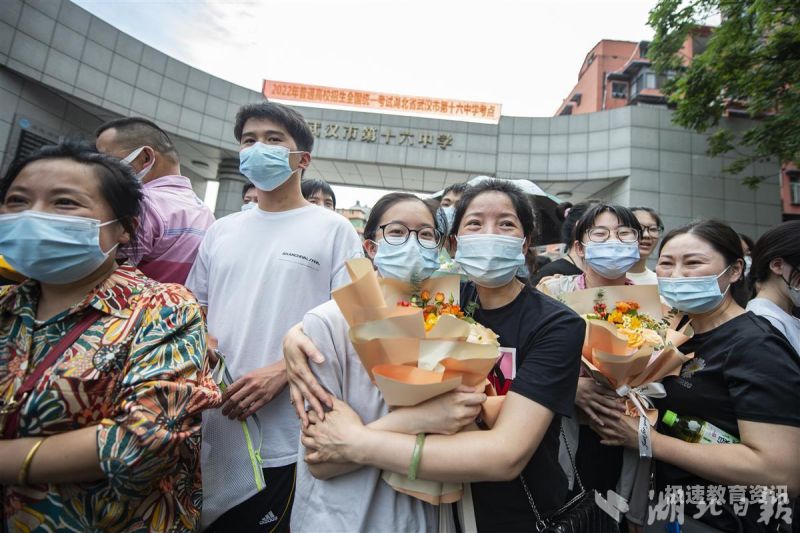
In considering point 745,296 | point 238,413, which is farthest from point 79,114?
point 745,296

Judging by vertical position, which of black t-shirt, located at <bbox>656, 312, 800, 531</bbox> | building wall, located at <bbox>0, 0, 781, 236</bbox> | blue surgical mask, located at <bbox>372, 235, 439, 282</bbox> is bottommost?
black t-shirt, located at <bbox>656, 312, 800, 531</bbox>

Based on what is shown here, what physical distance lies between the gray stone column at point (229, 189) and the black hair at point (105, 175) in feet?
34.7

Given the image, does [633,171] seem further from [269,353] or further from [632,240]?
[269,353]

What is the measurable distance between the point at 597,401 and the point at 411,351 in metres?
1.23

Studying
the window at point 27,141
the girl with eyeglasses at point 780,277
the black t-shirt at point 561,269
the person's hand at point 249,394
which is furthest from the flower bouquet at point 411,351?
the window at point 27,141

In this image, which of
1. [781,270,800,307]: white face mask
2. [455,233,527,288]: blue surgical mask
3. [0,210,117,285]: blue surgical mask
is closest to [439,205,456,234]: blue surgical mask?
[455,233,527,288]: blue surgical mask

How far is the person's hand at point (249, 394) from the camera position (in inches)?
68.9

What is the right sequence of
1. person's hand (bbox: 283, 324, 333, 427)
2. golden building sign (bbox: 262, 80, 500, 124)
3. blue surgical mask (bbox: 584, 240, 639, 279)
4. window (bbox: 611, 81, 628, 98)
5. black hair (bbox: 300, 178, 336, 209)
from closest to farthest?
person's hand (bbox: 283, 324, 333, 427) → blue surgical mask (bbox: 584, 240, 639, 279) → black hair (bbox: 300, 178, 336, 209) → golden building sign (bbox: 262, 80, 500, 124) → window (bbox: 611, 81, 628, 98)

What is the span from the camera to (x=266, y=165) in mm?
2238

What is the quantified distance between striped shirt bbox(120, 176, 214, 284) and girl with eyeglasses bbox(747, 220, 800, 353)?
3.50m

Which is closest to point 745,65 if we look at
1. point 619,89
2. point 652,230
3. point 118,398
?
point 652,230

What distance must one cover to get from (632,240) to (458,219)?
1.42 meters

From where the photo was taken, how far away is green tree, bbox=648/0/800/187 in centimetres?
726

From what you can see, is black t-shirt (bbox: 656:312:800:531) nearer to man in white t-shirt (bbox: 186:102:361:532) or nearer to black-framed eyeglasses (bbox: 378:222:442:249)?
black-framed eyeglasses (bbox: 378:222:442:249)
